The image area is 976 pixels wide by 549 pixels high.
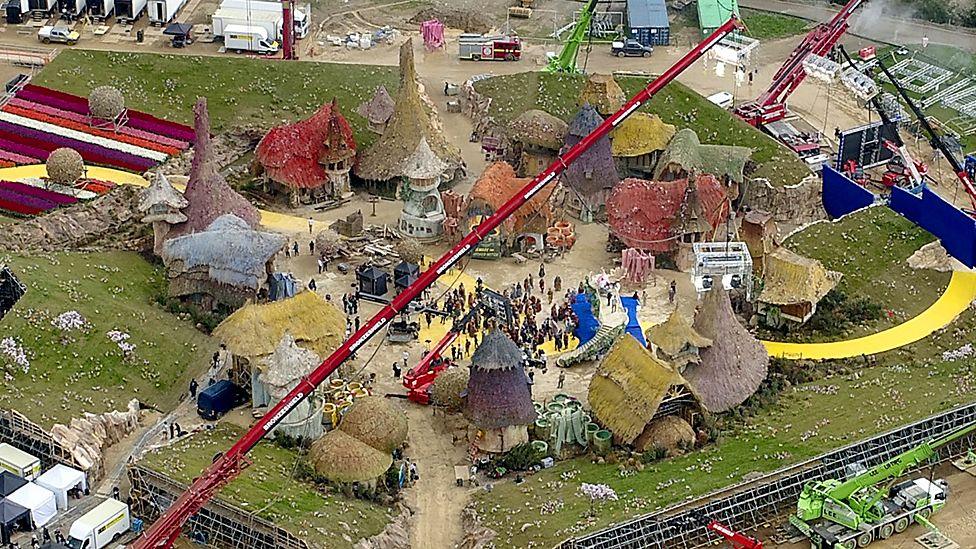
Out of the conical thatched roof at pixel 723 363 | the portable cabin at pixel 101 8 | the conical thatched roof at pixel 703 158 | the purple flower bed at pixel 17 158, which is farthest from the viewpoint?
the portable cabin at pixel 101 8

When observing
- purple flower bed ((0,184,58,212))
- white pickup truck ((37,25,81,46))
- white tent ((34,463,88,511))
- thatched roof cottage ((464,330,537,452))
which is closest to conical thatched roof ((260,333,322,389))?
thatched roof cottage ((464,330,537,452))

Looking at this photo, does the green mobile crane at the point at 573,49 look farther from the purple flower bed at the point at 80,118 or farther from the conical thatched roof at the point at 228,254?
the conical thatched roof at the point at 228,254

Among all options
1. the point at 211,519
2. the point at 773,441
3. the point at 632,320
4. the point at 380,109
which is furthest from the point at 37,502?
the point at 380,109

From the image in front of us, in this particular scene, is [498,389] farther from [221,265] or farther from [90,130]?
[90,130]

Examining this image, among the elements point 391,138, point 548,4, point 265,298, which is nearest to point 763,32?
point 548,4

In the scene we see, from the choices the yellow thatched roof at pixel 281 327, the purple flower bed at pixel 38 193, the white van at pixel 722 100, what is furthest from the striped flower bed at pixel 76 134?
the white van at pixel 722 100

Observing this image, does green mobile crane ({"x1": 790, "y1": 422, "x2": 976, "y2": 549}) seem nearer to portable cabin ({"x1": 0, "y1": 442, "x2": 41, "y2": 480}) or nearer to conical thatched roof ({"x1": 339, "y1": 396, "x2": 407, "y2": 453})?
conical thatched roof ({"x1": 339, "y1": 396, "x2": 407, "y2": 453})
